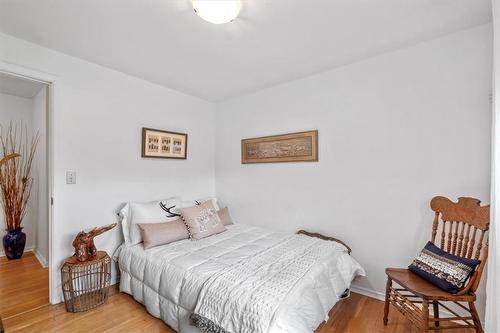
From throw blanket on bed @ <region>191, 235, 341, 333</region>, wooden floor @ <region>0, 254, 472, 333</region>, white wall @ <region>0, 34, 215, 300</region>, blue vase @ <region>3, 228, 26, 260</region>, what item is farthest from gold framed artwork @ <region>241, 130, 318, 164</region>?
blue vase @ <region>3, 228, 26, 260</region>

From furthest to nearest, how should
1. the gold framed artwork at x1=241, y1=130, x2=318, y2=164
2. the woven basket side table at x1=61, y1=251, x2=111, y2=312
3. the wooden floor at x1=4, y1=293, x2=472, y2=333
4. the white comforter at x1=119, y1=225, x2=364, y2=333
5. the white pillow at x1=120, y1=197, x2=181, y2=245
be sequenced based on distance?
A: 1. the gold framed artwork at x1=241, y1=130, x2=318, y2=164
2. the white pillow at x1=120, y1=197, x2=181, y2=245
3. the woven basket side table at x1=61, y1=251, x2=111, y2=312
4. the wooden floor at x1=4, y1=293, x2=472, y2=333
5. the white comforter at x1=119, y1=225, x2=364, y2=333

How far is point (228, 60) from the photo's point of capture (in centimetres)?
238

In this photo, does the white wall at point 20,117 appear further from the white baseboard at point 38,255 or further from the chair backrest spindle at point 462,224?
the chair backrest spindle at point 462,224

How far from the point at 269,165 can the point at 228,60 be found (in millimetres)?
1336

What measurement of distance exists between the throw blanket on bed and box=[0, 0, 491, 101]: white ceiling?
1.81 metres

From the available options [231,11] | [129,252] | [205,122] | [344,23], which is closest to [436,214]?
[344,23]

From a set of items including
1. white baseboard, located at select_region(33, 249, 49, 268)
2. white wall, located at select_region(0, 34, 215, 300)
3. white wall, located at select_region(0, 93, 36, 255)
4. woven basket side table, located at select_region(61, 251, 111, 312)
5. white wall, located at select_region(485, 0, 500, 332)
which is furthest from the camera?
white wall, located at select_region(0, 93, 36, 255)

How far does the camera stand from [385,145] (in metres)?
2.23

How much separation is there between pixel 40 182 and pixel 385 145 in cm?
418

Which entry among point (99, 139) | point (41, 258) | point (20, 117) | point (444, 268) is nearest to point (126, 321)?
point (99, 139)

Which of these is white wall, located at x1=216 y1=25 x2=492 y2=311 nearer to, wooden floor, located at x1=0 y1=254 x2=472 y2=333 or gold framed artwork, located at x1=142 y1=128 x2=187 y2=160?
wooden floor, located at x1=0 y1=254 x2=472 y2=333

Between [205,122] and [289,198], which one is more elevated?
[205,122]

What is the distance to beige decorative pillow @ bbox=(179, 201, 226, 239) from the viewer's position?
2.50 m

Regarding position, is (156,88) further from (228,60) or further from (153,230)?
(153,230)
